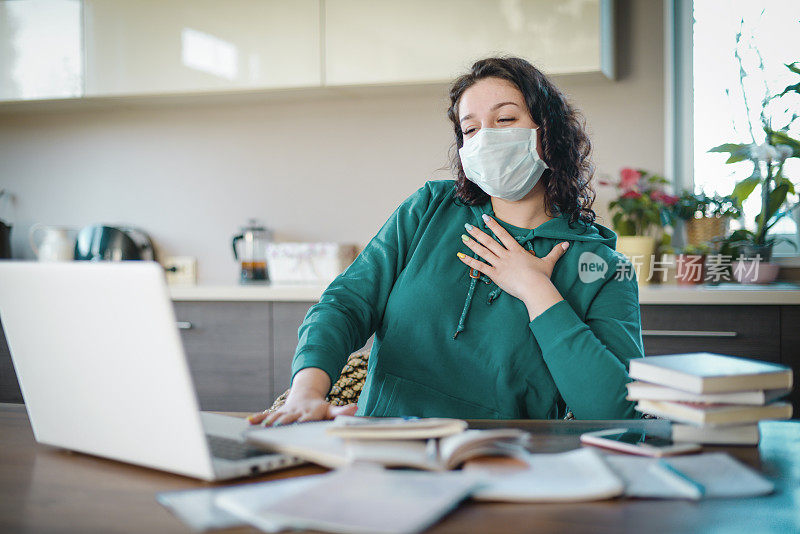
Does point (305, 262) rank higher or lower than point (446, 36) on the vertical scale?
lower

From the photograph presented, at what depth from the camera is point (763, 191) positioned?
2510mm

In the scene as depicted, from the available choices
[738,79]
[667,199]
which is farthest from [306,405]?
[738,79]

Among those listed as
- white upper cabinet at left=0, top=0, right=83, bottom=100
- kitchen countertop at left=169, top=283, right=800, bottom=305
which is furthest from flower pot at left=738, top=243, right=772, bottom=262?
white upper cabinet at left=0, top=0, right=83, bottom=100

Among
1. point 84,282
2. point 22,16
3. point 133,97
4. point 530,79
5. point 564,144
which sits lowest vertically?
point 84,282

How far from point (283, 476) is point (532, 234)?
82 cm

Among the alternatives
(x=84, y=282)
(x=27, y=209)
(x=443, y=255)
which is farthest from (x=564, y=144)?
(x=27, y=209)

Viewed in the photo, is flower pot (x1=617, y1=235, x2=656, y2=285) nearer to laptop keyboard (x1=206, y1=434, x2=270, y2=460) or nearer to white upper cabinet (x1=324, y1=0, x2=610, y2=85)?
white upper cabinet (x1=324, y1=0, x2=610, y2=85)

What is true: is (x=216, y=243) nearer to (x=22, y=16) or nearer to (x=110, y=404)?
(x=22, y=16)

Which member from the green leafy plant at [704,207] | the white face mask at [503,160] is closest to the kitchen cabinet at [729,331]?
the green leafy plant at [704,207]

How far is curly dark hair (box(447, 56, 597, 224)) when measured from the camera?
1480 millimetres

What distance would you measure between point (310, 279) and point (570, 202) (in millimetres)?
1416

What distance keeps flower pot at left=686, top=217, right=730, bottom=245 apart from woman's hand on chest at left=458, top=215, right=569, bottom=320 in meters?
1.43

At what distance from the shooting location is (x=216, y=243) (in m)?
3.19

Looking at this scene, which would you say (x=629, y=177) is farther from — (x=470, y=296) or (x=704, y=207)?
(x=470, y=296)
